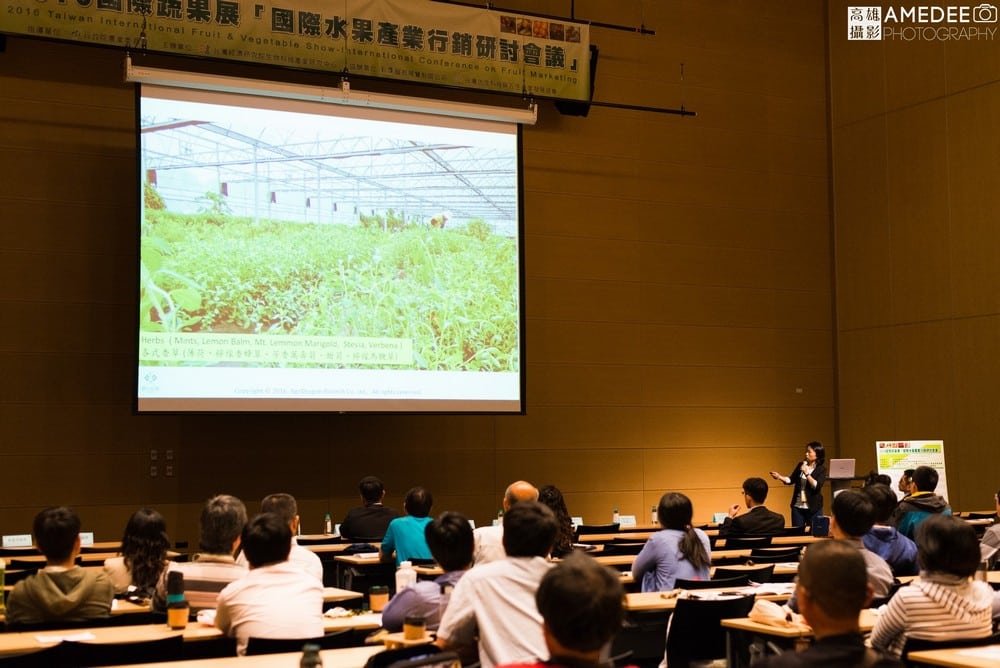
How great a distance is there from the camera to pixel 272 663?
11.4ft

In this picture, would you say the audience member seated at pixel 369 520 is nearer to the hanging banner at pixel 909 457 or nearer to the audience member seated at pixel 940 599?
the audience member seated at pixel 940 599

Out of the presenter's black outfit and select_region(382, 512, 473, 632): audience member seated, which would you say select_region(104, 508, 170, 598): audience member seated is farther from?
the presenter's black outfit

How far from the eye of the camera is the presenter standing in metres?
11.1

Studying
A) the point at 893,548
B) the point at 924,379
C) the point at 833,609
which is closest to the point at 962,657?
the point at 833,609

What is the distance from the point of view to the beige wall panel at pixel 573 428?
35.7ft

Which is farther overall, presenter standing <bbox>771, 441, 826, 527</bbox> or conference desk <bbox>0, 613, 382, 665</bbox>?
presenter standing <bbox>771, 441, 826, 527</bbox>

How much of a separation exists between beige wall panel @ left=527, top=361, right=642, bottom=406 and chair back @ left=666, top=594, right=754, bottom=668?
6.41 m

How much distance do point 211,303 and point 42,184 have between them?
1864 mm

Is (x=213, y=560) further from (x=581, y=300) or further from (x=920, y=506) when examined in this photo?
(x=581, y=300)

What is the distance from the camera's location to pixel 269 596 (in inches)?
148

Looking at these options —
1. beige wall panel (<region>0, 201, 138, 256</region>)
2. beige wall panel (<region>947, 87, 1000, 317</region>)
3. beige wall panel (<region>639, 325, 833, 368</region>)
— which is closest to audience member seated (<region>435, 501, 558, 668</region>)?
beige wall panel (<region>0, 201, 138, 256</region>)

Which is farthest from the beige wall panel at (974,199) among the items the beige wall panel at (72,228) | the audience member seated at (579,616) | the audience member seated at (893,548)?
the audience member seated at (579,616)

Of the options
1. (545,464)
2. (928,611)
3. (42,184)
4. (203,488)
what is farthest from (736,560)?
(42,184)

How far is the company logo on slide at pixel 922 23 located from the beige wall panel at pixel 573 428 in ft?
16.8
